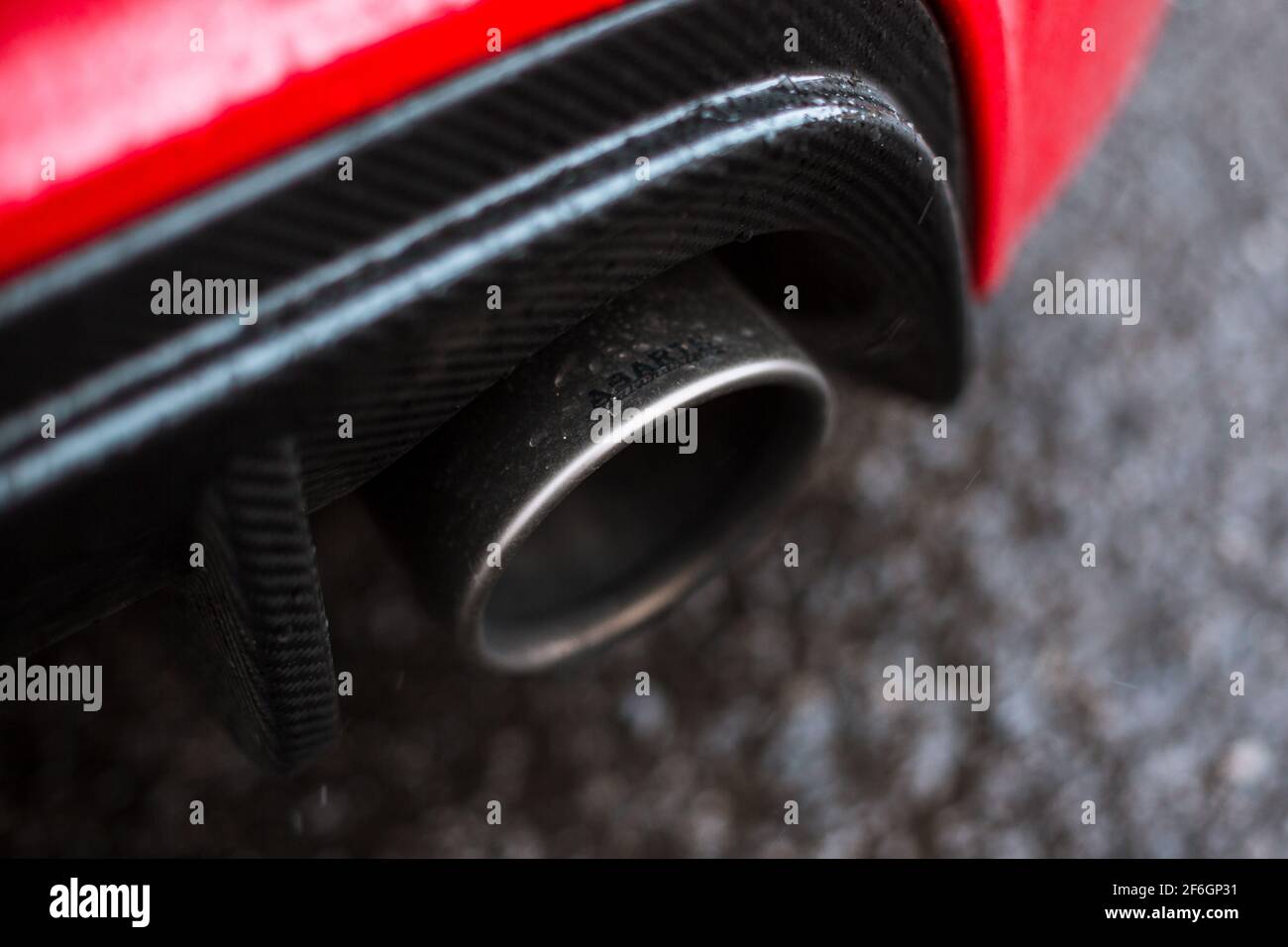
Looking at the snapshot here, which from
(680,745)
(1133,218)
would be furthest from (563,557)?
(1133,218)

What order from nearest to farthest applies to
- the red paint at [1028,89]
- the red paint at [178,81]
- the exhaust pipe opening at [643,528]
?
1. the red paint at [178,81]
2. the red paint at [1028,89]
3. the exhaust pipe opening at [643,528]

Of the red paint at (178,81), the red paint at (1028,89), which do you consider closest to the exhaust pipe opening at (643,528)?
the red paint at (1028,89)

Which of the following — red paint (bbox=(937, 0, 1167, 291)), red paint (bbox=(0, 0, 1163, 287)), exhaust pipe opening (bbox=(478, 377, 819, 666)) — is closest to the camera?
red paint (bbox=(0, 0, 1163, 287))

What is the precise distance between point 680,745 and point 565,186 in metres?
0.94

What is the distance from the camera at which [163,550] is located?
853mm

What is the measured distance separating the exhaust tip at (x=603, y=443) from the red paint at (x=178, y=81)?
0.37 m

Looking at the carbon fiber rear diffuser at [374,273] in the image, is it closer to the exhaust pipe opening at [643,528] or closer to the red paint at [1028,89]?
the red paint at [1028,89]

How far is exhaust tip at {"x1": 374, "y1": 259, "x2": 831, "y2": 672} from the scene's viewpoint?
1.10 meters

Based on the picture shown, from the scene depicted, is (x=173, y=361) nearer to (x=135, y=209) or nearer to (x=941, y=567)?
(x=135, y=209)

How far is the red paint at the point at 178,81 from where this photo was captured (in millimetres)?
694

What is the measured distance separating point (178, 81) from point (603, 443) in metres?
0.48

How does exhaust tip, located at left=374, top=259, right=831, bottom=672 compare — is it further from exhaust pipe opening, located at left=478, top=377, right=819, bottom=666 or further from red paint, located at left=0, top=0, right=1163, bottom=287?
red paint, located at left=0, top=0, right=1163, bottom=287

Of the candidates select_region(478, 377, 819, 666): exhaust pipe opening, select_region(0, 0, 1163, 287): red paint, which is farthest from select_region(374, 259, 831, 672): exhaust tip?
select_region(0, 0, 1163, 287): red paint

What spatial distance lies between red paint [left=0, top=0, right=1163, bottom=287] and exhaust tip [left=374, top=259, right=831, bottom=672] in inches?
14.5
